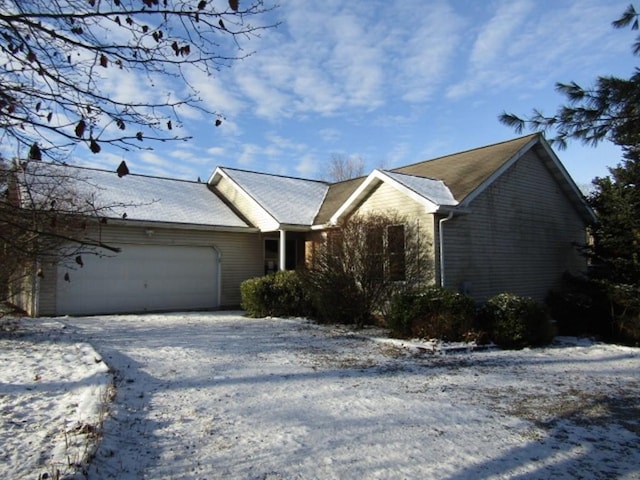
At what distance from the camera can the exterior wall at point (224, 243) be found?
50.1 ft

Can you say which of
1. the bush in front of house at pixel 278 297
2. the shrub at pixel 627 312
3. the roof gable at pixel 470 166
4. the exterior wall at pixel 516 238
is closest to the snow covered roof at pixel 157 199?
the bush in front of house at pixel 278 297

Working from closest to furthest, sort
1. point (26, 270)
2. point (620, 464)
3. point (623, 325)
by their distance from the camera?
point (620, 464), point (26, 270), point (623, 325)

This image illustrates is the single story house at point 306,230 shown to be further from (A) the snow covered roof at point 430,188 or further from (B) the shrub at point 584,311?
(B) the shrub at point 584,311

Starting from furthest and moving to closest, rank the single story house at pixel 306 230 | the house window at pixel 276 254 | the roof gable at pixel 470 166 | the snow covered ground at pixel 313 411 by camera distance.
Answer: the house window at pixel 276 254 → the roof gable at pixel 470 166 → the single story house at pixel 306 230 → the snow covered ground at pixel 313 411

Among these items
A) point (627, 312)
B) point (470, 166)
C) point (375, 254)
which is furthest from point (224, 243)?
point (627, 312)

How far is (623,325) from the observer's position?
12195mm

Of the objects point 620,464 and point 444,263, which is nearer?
point 620,464

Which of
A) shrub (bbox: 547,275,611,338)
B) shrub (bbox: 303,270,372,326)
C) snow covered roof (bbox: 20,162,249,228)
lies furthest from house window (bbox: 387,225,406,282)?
snow covered roof (bbox: 20,162,249,228)

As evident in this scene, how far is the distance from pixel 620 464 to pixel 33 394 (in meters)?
6.37

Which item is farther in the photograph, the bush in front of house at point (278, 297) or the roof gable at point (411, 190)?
the bush in front of house at point (278, 297)

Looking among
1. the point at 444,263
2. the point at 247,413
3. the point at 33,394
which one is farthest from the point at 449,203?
the point at 33,394

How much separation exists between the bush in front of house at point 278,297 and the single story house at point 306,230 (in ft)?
4.49

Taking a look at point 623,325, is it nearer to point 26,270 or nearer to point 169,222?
point 169,222

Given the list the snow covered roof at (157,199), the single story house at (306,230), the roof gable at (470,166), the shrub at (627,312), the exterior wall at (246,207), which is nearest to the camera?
the shrub at (627,312)
